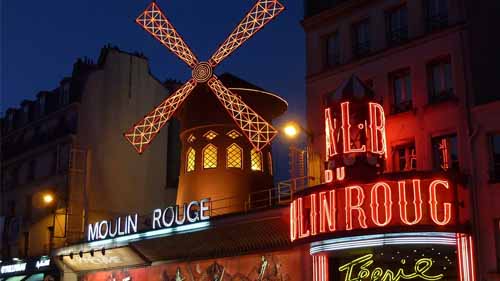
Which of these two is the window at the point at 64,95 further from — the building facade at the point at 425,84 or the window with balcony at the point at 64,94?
the building facade at the point at 425,84

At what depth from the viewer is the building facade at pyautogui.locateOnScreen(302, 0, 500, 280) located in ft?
46.3

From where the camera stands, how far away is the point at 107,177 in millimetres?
27312

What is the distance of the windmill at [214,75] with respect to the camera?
67.9 ft

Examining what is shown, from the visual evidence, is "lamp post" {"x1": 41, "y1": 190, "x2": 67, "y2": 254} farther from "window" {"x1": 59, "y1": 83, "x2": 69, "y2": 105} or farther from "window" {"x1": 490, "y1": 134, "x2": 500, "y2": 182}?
"window" {"x1": 490, "y1": 134, "x2": 500, "y2": 182}

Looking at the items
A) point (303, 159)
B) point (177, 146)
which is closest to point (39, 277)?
point (177, 146)

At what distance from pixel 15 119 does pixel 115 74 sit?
674cm

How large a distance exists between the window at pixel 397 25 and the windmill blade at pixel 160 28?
7.79 metres

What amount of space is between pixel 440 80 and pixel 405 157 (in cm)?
175

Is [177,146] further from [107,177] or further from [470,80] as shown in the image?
[470,80]

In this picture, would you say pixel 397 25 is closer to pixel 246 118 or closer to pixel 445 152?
pixel 445 152

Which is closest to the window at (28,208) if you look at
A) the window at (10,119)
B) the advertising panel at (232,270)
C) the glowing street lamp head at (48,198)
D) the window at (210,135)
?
Result: the glowing street lamp head at (48,198)

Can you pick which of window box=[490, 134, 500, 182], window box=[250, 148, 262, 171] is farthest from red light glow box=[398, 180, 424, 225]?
window box=[250, 148, 262, 171]

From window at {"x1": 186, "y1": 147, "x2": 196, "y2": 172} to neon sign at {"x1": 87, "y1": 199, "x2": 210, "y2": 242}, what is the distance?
5.84 ft

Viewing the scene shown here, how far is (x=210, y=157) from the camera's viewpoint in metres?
22.3
